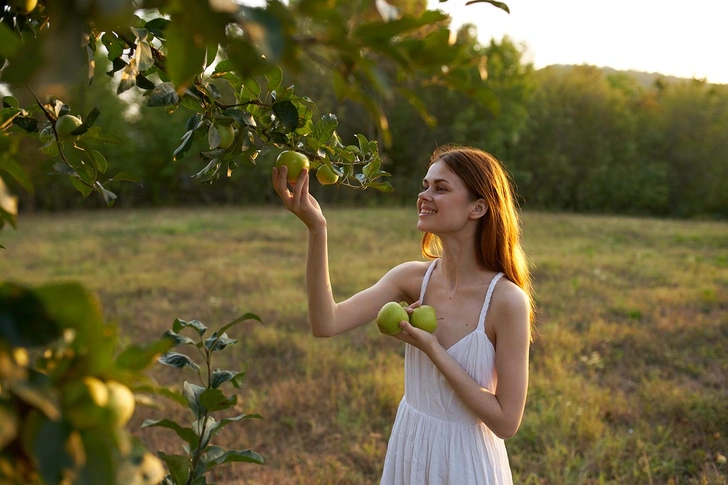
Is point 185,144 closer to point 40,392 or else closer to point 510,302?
point 40,392

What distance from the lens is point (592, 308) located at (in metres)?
4.93

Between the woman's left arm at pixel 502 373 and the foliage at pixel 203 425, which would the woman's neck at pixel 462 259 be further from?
the foliage at pixel 203 425

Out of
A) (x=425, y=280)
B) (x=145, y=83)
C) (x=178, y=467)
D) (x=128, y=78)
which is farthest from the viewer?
(x=425, y=280)

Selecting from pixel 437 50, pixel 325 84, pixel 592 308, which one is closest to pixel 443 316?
pixel 437 50

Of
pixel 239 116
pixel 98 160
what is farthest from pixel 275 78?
pixel 98 160

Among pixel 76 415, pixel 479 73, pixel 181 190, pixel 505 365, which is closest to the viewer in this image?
pixel 76 415

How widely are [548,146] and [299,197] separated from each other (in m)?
23.0

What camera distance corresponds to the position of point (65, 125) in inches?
33.4

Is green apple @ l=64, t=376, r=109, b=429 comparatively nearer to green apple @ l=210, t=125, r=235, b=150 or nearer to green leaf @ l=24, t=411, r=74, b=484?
green leaf @ l=24, t=411, r=74, b=484

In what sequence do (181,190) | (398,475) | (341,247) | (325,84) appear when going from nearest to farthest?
(398,475), (341,247), (325,84), (181,190)

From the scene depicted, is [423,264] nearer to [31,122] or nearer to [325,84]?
[31,122]

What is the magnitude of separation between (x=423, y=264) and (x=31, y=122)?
1122 millimetres

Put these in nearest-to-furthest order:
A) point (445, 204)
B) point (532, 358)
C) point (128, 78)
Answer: point (128, 78) < point (445, 204) < point (532, 358)

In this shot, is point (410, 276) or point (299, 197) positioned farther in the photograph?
point (410, 276)
